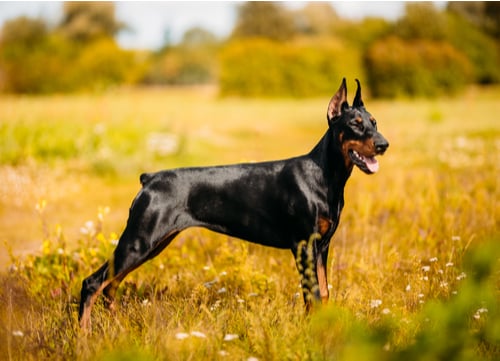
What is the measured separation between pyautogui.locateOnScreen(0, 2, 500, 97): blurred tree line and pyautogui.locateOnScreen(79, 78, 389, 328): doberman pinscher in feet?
72.7

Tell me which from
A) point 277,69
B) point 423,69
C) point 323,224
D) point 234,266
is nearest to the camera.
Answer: point 323,224

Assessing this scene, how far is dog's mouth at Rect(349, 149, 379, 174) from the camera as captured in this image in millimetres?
3416

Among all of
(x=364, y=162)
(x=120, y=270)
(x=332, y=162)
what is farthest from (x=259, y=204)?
(x=120, y=270)

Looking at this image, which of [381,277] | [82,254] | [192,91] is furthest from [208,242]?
[192,91]

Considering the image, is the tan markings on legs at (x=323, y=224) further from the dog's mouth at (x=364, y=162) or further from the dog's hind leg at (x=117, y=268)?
the dog's hind leg at (x=117, y=268)

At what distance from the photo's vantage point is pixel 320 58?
33.2 m

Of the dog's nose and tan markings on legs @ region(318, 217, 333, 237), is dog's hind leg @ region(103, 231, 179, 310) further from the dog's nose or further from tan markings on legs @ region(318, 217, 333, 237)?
the dog's nose

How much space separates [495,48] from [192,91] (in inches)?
790

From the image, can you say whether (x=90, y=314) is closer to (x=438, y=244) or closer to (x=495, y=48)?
(x=438, y=244)

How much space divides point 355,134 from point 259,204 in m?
0.76

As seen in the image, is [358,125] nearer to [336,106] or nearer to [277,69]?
[336,106]

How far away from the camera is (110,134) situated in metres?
12.6

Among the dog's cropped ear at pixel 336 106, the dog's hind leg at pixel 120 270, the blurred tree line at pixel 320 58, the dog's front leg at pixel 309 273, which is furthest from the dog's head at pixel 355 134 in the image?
the blurred tree line at pixel 320 58

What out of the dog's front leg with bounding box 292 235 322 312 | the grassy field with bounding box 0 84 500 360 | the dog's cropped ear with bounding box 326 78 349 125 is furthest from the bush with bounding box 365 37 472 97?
the dog's front leg with bounding box 292 235 322 312
